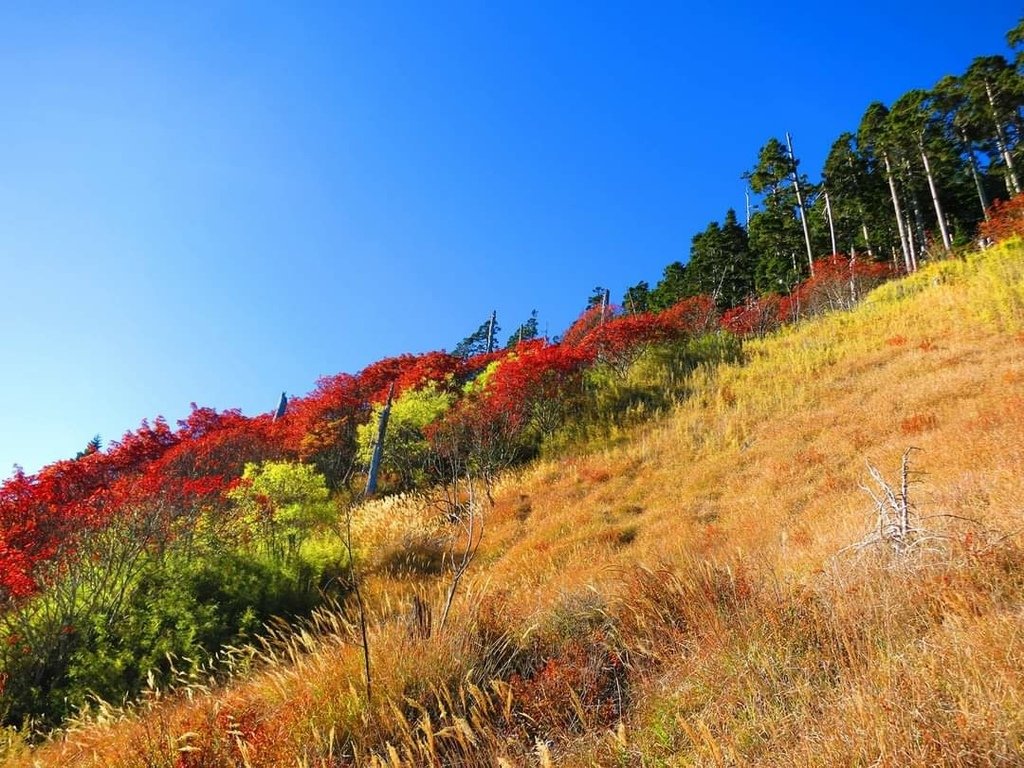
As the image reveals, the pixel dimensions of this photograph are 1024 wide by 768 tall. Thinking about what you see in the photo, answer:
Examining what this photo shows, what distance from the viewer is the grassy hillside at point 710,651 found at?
206cm

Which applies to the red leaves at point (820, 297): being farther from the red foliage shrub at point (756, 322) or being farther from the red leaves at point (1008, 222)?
the red leaves at point (1008, 222)

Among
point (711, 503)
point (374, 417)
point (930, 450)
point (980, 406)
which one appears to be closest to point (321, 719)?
point (711, 503)

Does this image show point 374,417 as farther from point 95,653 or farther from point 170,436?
point 95,653

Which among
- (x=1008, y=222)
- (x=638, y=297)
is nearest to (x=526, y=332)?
(x=638, y=297)

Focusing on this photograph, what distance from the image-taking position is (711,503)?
8.72 m

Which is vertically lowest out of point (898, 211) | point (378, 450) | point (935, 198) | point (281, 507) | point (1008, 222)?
point (281, 507)

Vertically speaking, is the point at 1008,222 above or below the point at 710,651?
above

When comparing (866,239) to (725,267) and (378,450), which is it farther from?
(378,450)

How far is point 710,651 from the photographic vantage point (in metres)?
3.22

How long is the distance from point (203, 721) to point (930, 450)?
28.3 feet

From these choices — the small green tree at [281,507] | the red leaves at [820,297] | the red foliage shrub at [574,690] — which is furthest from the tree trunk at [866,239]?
the red foliage shrub at [574,690]

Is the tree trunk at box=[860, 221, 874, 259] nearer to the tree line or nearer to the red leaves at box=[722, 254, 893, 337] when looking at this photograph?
the tree line

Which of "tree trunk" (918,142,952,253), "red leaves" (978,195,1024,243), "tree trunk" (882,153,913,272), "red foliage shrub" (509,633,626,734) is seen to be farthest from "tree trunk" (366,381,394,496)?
"tree trunk" (918,142,952,253)

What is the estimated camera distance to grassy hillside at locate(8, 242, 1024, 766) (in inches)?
81.0
